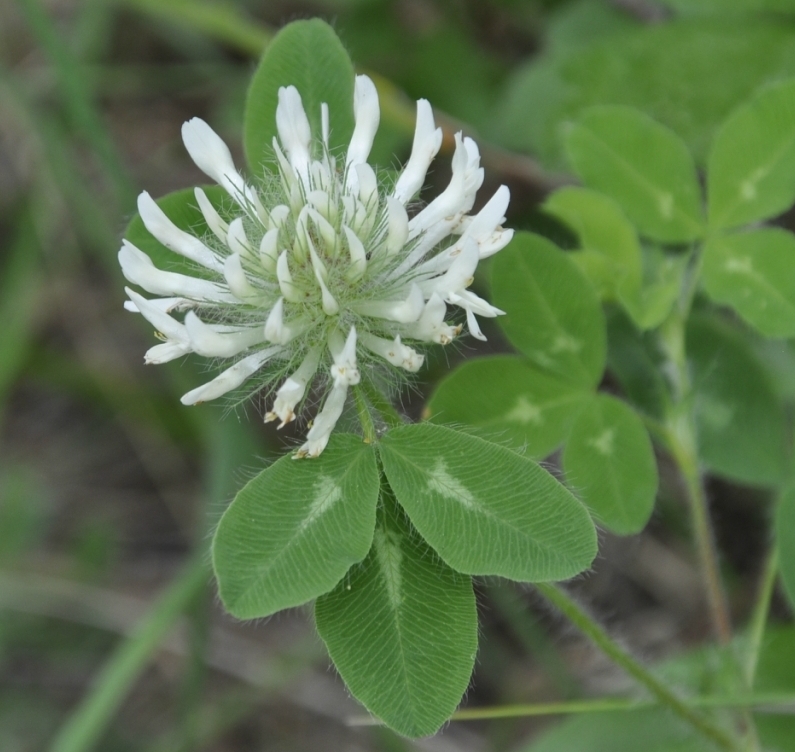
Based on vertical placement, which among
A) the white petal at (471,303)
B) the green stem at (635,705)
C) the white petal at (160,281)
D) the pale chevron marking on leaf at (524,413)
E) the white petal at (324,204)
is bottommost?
the green stem at (635,705)

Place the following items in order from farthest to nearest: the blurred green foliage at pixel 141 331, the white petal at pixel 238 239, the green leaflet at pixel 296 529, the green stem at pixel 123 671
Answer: the green stem at pixel 123 671 → the blurred green foliage at pixel 141 331 → the white petal at pixel 238 239 → the green leaflet at pixel 296 529

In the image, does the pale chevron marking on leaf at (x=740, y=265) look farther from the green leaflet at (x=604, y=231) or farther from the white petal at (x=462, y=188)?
the white petal at (x=462, y=188)


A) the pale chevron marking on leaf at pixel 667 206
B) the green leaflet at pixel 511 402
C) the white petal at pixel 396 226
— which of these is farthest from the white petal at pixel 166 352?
the pale chevron marking on leaf at pixel 667 206

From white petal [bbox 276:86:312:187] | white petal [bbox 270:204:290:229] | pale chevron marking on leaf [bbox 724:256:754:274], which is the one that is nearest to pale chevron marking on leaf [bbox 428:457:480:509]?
white petal [bbox 270:204:290:229]

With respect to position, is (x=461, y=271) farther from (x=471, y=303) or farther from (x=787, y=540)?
(x=787, y=540)

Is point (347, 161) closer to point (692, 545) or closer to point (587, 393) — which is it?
point (587, 393)

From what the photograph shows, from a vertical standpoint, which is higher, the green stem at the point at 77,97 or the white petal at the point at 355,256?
the white petal at the point at 355,256

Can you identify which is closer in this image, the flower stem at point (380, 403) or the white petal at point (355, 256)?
the white petal at point (355, 256)

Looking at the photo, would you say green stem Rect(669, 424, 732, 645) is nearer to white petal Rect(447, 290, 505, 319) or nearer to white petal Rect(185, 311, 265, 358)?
white petal Rect(447, 290, 505, 319)
